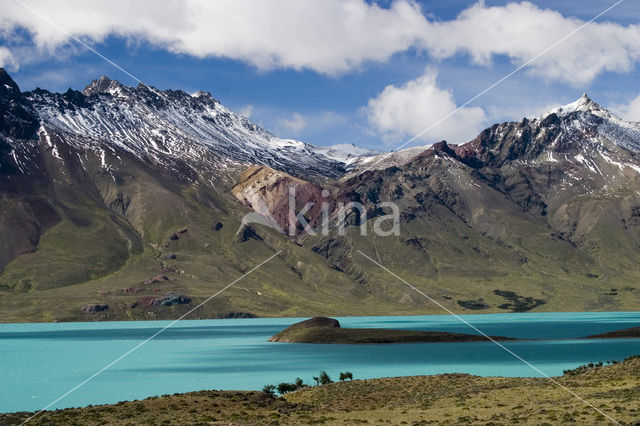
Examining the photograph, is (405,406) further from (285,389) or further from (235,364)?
(235,364)

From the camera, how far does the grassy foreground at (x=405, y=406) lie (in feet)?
211

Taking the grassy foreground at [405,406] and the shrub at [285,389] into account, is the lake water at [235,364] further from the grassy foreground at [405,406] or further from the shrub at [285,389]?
the grassy foreground at [405,406]

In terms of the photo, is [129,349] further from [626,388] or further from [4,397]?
[626,388]

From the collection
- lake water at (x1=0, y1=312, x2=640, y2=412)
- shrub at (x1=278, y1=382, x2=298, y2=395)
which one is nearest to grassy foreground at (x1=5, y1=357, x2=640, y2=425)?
shrub at (x1=278, y1=382, x2=298, y2=395)

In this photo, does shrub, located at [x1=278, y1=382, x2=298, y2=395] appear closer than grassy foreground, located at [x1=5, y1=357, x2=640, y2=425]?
No

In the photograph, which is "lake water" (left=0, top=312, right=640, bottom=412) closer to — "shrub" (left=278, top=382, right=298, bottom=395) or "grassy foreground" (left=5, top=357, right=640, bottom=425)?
"shrub" (left=278, top=382, right=298, bottom=395)

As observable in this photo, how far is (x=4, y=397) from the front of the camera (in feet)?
320

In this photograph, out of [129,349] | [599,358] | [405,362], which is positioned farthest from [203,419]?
[129,349]

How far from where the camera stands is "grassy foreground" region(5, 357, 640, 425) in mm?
64375

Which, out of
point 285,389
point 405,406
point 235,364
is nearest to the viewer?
point 405,406

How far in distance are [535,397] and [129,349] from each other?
139m

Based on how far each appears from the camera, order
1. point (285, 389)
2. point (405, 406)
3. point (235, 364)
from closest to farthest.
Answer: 1. point (405, 406)
2. point (285, 389)
3. point (235, 364)

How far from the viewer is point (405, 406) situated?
254 feet

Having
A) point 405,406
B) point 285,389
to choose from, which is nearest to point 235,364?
point 285,389
